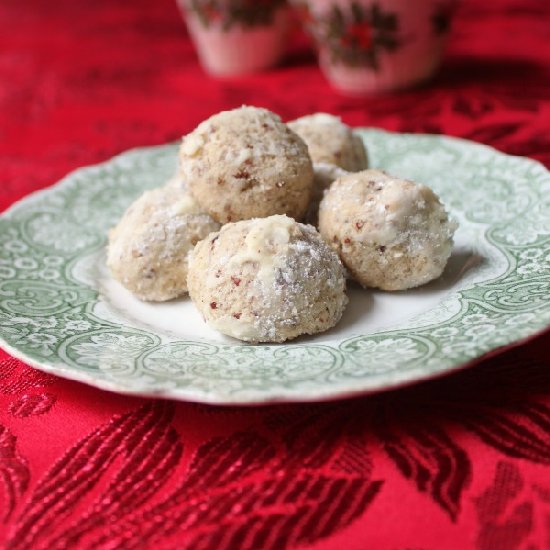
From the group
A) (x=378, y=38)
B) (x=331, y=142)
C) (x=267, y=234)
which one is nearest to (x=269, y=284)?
(x=267, y=234)

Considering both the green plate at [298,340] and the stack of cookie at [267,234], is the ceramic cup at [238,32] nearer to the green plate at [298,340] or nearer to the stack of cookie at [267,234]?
the green plate at [298,340]

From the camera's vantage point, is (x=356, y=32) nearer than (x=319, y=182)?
No

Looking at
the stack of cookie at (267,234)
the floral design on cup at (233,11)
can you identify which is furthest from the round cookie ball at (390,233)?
the floral design on cup at (233,11)

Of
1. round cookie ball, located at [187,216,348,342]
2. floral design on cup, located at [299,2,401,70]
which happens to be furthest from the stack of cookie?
floral design on cup, located at [299,2,401,70]

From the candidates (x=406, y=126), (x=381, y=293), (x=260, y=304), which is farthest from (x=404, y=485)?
(x=406, y=126)

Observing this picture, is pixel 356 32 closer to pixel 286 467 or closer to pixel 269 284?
pixel 269 284
